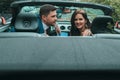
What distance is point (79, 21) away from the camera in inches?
A: 186

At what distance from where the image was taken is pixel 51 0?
16.3ft

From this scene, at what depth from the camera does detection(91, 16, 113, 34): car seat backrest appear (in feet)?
13.4

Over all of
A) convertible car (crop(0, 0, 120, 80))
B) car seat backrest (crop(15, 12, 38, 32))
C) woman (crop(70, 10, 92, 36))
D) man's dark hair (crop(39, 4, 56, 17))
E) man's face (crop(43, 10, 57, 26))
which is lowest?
woman (crop(70, 10, 92, 36))

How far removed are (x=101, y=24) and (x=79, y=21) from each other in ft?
1.88

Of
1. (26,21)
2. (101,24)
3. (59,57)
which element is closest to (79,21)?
(101,24)

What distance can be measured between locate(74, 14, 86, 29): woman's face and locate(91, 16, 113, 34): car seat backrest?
0.32 m

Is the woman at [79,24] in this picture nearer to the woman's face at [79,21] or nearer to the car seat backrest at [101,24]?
the woman's face at [79,21]

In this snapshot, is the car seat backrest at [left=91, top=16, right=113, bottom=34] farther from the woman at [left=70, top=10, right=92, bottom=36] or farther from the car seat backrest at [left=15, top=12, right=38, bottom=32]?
the car seat backrest at [left=15, top=12, right=38, bottom=32]

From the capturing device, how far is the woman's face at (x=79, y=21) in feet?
15.3

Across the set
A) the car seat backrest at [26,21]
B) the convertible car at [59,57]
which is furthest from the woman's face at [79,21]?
the convertible car at [59,57]

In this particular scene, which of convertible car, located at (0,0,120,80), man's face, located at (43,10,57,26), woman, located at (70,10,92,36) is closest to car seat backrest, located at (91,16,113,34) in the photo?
woman, located at (70,10,92,36)

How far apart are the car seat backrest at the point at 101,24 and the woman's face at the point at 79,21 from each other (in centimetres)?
32
